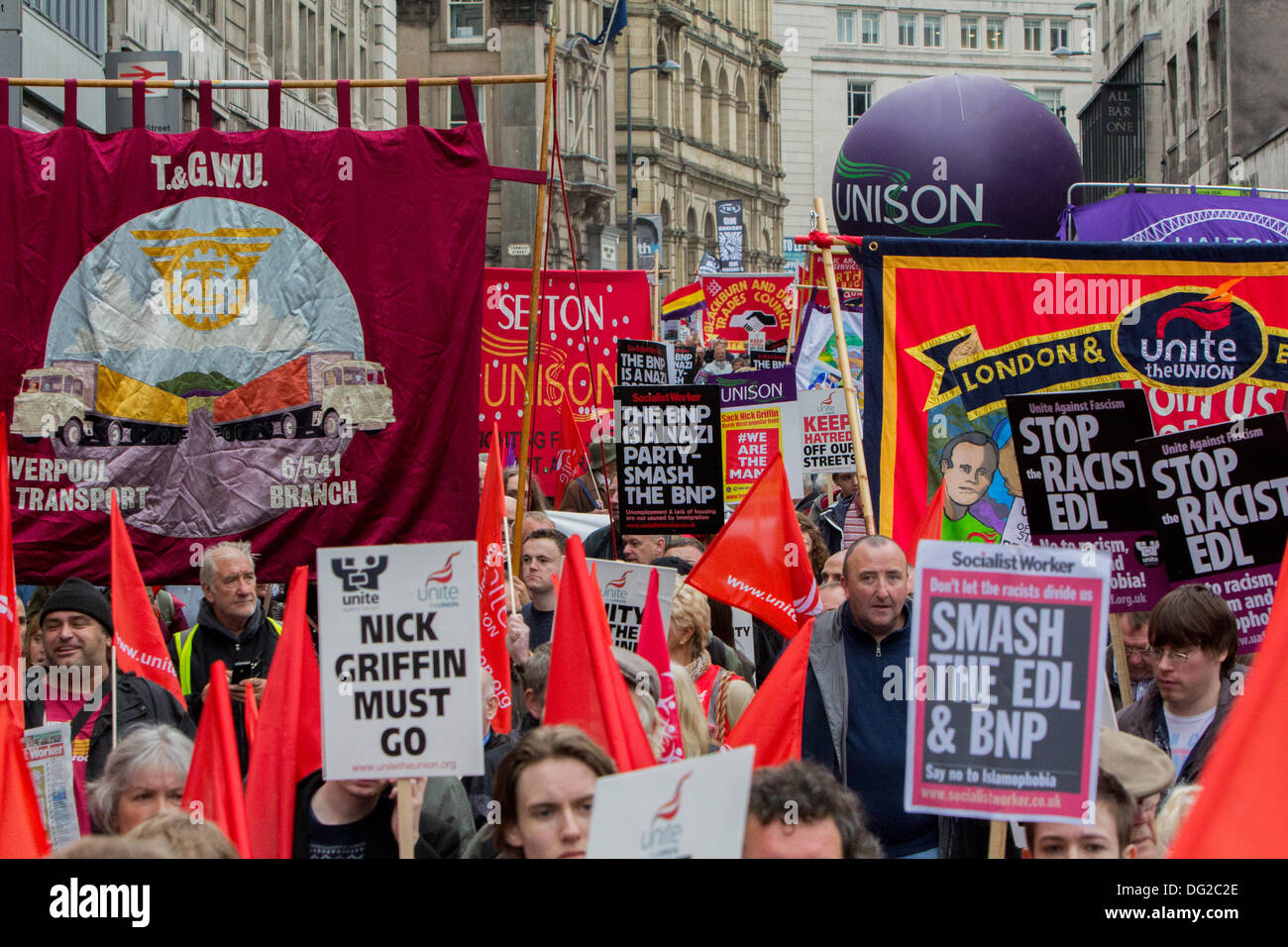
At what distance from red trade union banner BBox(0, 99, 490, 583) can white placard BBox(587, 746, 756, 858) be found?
3969 millimetres

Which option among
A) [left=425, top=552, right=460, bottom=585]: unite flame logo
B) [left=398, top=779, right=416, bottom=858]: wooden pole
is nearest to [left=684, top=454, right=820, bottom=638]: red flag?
[left=425, top=552, right=460, bottom=585]: unite flame logo

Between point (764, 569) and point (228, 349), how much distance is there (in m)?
2.35

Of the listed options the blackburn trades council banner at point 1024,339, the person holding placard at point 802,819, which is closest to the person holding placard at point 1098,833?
the person holding placard at point 802,819

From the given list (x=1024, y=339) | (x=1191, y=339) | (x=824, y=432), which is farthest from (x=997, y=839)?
(x=824, y=432)

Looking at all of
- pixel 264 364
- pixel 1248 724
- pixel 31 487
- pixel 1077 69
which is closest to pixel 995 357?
pixel 264 364

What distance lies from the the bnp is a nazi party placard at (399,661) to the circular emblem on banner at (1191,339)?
4.62 m

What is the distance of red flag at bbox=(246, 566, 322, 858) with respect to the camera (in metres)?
4.98

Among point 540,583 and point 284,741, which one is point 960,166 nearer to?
point 540,583

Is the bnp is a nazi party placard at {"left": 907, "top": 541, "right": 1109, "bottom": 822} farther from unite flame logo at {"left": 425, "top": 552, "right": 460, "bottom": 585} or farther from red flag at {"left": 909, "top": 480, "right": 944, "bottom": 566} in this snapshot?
red flag at {"left": 909, "top": 480, "right": 944, "bottom": 566}

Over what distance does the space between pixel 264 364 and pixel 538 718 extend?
88.2 inches

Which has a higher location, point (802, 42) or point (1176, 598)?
point (802, 42)
